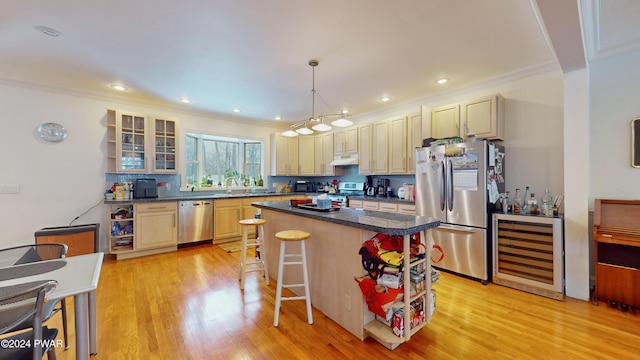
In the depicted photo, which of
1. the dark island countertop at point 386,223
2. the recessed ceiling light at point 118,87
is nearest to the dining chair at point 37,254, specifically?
the dark island countertop at point 386,223

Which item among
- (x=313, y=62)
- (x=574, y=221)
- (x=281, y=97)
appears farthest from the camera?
(x=281, y=97)

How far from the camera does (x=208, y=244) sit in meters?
4.87

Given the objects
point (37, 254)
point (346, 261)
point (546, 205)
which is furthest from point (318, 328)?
point (546, 205)

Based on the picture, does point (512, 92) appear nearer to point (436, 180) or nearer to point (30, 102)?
point (436, 180)

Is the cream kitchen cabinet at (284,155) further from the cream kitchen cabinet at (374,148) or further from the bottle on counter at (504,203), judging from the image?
the bottle on counter at (504,203)

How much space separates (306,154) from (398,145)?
2.50 m

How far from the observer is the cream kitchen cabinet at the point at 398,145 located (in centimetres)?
422

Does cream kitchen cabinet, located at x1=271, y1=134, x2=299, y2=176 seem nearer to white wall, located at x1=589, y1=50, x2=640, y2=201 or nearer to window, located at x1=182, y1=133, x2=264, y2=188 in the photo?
window, located at x1=182, y1=133, x2=264, y2=188

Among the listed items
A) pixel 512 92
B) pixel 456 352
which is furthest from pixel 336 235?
pixel 512 92

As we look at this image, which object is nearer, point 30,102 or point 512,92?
point 512,92

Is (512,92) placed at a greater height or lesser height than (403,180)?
greater

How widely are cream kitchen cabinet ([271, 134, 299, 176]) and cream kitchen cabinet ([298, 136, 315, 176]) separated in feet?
0.27

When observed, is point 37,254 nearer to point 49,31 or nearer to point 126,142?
point 49,31

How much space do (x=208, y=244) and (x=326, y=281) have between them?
3374 mm
